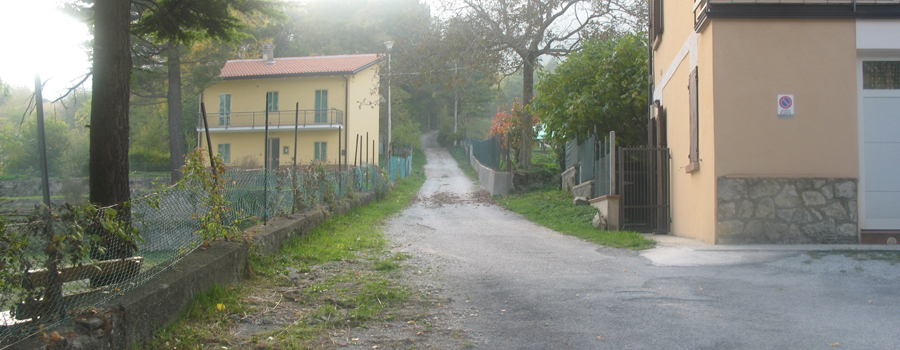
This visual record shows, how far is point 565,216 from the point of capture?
13.6 meters

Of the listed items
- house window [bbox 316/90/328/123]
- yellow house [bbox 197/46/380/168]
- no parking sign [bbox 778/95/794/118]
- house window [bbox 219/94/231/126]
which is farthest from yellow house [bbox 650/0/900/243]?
house window [bbox 219/94/231/126]

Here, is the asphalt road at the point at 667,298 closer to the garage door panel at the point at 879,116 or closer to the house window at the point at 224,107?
the garage door panel at the point at 879,116

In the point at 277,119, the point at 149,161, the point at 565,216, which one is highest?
the point at 277,119

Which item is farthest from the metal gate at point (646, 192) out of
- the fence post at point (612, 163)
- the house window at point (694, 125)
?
the house window at point (694, 125)

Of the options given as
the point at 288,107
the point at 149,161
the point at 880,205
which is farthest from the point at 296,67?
the point at 880,205

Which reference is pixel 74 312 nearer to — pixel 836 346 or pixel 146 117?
pixel 836 346

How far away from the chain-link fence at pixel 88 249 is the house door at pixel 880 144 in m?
8.04

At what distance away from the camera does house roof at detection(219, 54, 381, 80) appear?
110 feet

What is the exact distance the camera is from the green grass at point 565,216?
366 inches

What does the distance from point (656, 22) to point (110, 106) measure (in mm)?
10552

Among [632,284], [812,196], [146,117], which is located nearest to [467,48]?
[812,196]

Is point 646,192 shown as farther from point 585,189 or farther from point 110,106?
point 110,106

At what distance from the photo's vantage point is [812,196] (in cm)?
775

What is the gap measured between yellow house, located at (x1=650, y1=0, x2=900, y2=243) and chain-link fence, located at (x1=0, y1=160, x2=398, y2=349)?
6.42m
